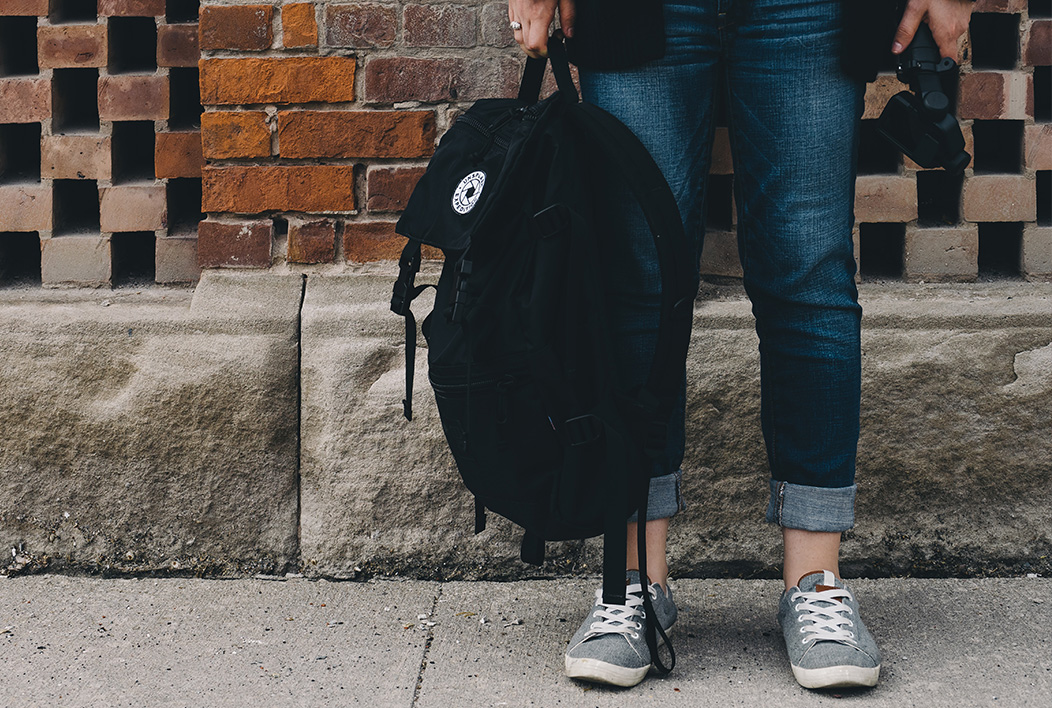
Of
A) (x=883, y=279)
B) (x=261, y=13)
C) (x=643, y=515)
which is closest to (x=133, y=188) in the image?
(x=261, y=13)

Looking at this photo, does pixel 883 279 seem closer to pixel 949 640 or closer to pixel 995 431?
pixel 995 431

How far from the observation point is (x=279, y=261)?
1899mm

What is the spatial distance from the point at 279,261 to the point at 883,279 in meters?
1.17

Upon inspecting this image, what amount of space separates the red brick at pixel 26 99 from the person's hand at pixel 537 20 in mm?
1042

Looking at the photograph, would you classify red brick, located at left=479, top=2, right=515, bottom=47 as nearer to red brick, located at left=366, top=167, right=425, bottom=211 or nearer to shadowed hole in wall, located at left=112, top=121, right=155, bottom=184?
red brick, located at left=366, top=167, right=425, bottom=211

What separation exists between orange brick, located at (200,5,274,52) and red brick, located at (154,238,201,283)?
400 millimetres

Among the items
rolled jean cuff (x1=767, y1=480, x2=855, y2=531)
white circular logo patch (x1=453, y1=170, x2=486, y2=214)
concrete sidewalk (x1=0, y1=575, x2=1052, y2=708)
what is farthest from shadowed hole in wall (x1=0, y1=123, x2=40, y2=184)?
rolled jean cuff (x1=767, y1=480, x2=855, y2=531)

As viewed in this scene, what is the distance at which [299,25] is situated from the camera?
5.98ft

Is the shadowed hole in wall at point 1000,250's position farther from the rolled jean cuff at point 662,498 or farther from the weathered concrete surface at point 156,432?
the weathered concrete surface at point 156,432

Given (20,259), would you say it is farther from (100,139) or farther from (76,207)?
(100,139)

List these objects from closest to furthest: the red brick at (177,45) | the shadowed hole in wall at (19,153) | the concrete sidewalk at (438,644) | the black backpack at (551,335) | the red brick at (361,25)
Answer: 1. the black backpack at (551,335)
2. the concrete sidewalk at (438,644)
3. the red brick at (361,25)
4. the red brick at (177,45)
5. the shadowed hole in wall at (19,153)

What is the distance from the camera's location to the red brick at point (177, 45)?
1933mm

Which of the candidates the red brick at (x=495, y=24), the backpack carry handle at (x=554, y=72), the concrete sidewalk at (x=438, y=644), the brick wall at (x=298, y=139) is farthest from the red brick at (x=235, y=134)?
the concrete sidewalk at (x=438, y=644)

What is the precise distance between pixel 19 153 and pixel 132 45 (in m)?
0.33
